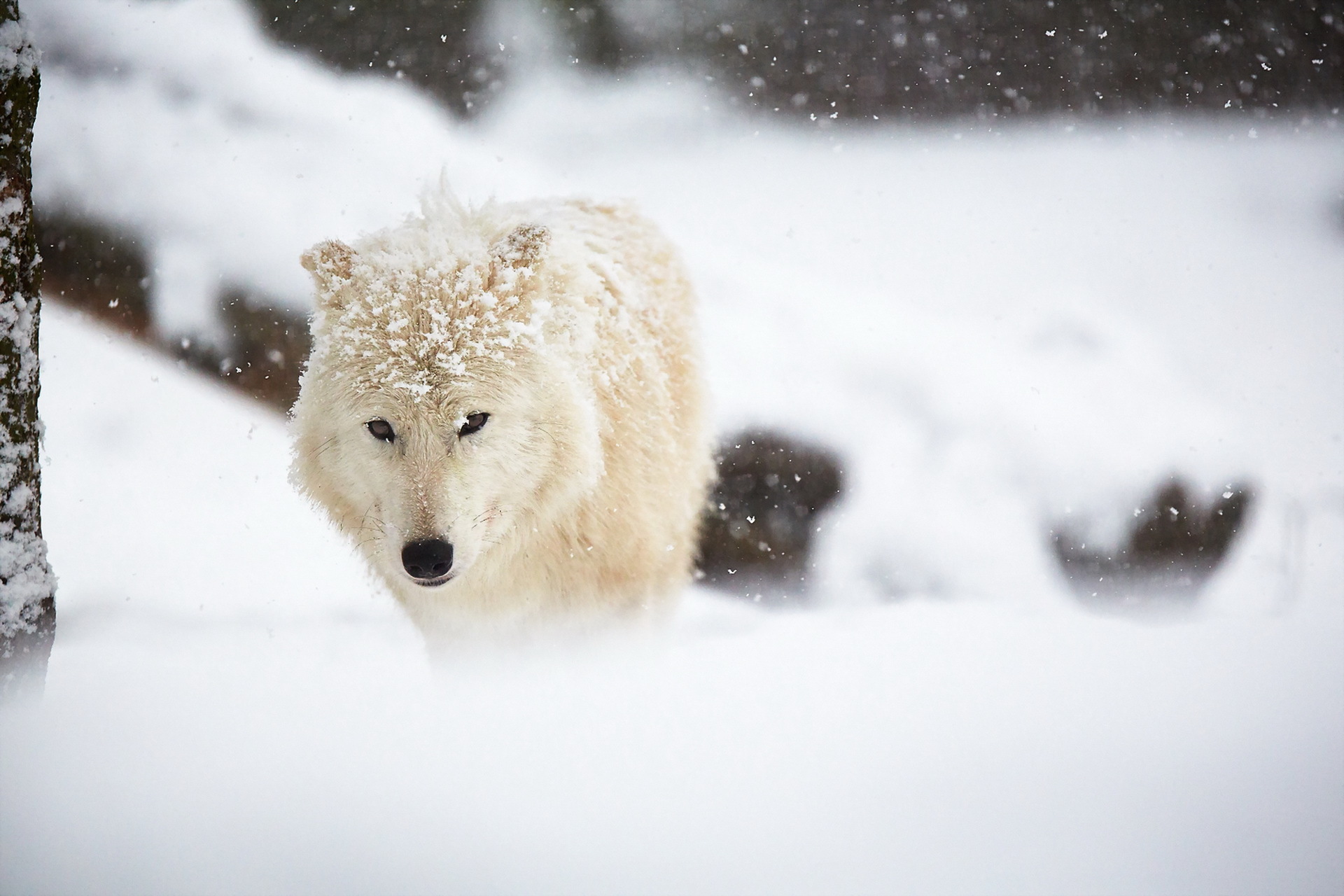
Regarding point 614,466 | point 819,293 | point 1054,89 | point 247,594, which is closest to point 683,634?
point 614,466

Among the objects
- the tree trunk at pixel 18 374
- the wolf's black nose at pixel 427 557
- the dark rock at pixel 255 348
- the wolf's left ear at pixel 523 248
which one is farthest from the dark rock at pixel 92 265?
the wolf's black nose at pixel 427 557

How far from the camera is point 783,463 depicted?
13.7 ft

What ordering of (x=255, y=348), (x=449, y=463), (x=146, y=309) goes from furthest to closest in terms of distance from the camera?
(x=146, y=309)
(x=255, y=348)
(x=449, y=463)

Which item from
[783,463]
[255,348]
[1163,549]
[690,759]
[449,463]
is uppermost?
[255,348]

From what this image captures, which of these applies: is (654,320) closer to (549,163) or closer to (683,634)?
(683,634)

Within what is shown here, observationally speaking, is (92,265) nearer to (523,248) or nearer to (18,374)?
(18,374)

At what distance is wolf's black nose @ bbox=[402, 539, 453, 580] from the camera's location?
1.78 meters

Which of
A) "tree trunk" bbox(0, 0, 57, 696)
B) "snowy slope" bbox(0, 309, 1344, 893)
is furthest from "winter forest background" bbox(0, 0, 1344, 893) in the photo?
"tree trunk" bbox(0, 0, 57, 696)

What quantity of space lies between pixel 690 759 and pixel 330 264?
1.67 m

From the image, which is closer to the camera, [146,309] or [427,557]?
[427,557]

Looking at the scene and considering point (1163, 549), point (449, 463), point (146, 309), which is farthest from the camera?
point (1163, 549)

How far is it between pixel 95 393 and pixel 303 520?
1385mm

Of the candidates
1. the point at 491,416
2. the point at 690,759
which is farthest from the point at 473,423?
the point at 690,759

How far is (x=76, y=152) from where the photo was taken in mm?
3994
